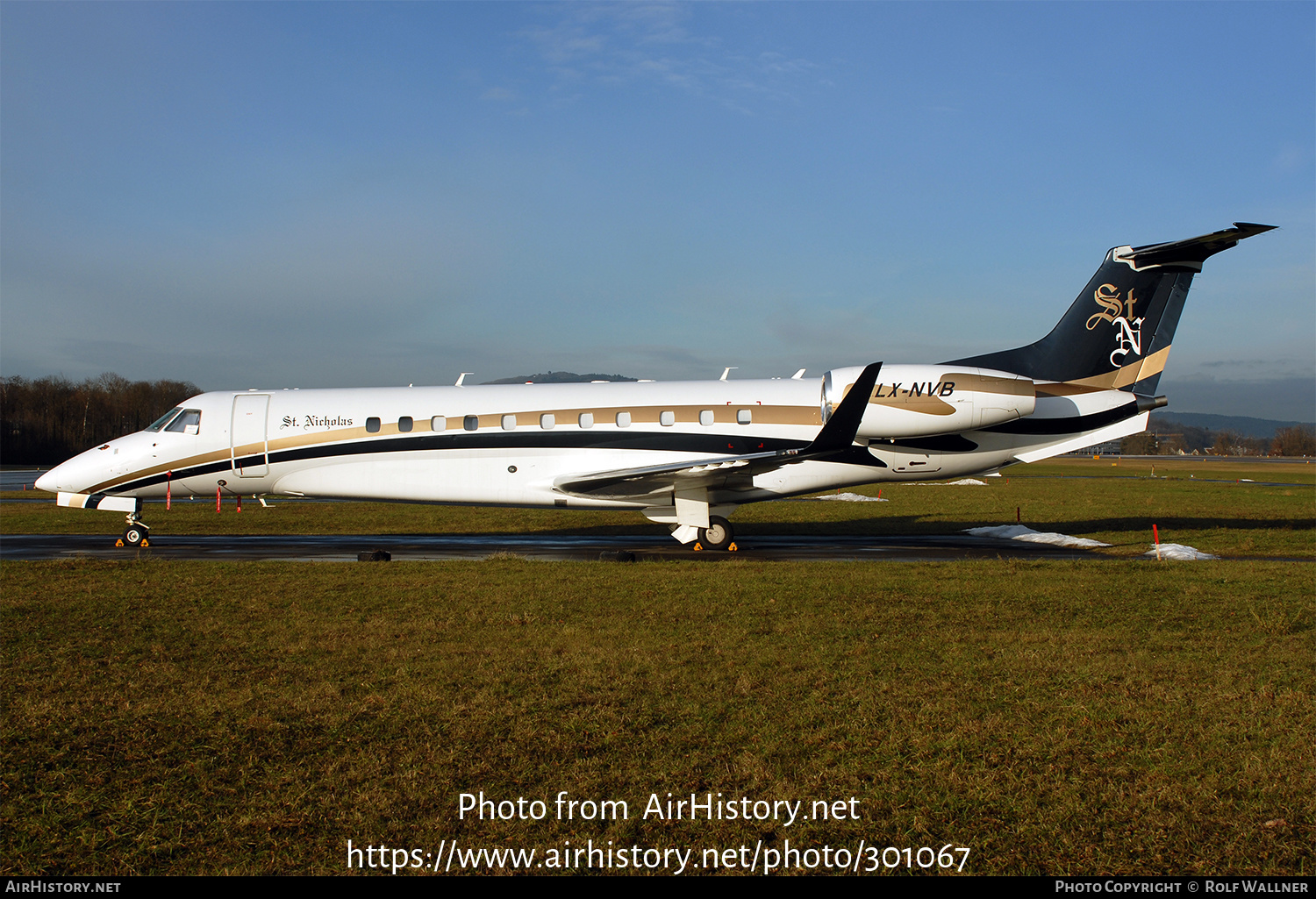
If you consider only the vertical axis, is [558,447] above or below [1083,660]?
above

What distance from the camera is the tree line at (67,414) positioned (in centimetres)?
6975

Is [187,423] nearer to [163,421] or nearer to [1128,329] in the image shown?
[163,421]

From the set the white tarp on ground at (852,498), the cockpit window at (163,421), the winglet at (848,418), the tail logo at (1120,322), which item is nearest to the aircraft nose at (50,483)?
the cockpit window at (163,421)

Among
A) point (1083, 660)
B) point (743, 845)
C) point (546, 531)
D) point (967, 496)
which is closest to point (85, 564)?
point (546, 531)

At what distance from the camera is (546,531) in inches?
843

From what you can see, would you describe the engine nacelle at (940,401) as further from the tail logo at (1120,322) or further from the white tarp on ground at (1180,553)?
the white tarp on ground at (1180,553)

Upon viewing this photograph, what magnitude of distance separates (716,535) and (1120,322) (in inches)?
384

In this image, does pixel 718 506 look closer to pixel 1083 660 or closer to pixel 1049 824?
pixel 1083 660

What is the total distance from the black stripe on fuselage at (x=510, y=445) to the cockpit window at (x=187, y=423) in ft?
2.95

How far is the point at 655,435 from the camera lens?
56.7 ft

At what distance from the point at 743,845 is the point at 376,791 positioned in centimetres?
206

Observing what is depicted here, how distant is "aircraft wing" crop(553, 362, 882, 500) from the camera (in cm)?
1520

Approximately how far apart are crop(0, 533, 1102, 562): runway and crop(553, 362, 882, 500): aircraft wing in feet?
4.41
